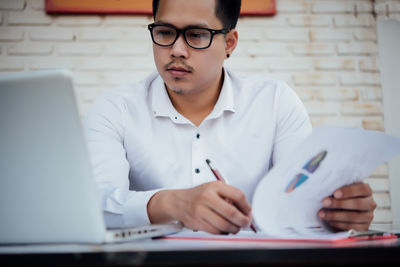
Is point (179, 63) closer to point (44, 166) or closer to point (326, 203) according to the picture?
point (326, 203)

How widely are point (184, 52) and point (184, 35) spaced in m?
0.06

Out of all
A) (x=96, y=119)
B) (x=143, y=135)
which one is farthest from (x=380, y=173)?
(x=96, y=119)

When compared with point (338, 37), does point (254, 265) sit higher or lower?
lower

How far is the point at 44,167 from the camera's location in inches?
19.7

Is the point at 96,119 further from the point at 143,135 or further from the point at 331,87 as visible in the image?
the point at 331,87

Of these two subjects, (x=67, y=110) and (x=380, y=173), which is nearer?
(x=67, y=110)

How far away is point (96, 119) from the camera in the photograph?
4.26 ft

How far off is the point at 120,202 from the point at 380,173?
1.59 meters

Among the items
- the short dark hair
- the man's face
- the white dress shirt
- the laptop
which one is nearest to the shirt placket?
the white dress shirt

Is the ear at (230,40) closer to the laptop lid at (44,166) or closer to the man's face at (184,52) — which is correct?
the man's face at (184,52)

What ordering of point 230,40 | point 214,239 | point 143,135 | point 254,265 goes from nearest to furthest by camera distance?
point 254,265, point 214,239, point 143,135, point 230,40

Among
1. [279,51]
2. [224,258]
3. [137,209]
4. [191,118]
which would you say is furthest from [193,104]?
[224,258]

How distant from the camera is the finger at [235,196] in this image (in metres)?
0.72

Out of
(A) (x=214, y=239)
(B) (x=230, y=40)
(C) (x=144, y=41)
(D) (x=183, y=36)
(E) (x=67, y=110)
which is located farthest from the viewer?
(C) (x=144, y=41)
